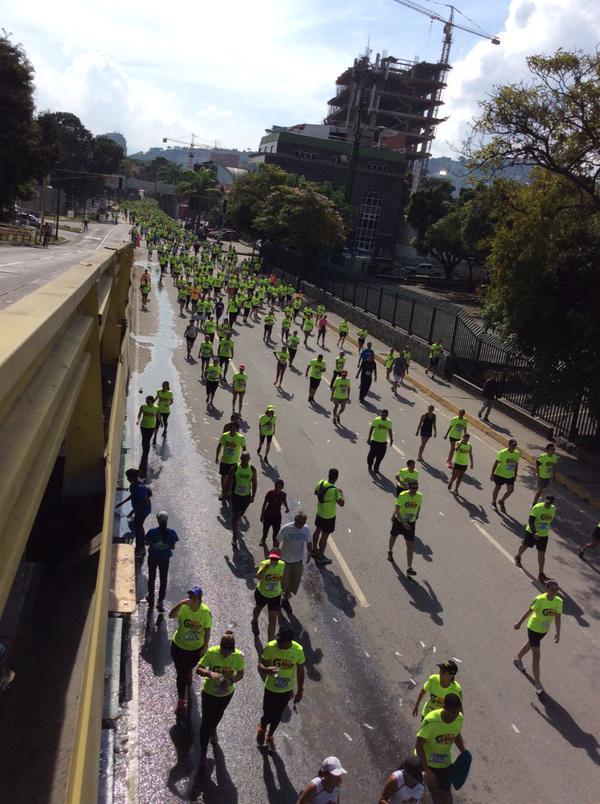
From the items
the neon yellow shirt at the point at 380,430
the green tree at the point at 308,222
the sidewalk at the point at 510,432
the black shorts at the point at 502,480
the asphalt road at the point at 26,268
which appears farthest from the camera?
the green tree at the point at 308,222

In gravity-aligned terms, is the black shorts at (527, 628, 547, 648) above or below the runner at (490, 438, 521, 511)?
below

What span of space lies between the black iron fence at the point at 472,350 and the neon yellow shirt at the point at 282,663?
13.8 metres

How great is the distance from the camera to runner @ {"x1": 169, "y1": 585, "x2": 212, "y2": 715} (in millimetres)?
6875

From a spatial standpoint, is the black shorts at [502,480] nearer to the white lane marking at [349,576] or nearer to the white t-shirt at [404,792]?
the white lane marking at [349,576]

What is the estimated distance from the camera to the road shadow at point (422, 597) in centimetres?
952

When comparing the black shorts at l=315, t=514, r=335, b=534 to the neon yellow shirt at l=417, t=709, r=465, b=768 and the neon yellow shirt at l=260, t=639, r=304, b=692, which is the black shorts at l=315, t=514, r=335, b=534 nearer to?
the neon yellow shirt at l=260, t=639, r=304, b=692

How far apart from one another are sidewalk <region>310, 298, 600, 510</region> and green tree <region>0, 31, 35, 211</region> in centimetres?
2891

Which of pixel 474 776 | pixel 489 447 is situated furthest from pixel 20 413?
pixel 489 447

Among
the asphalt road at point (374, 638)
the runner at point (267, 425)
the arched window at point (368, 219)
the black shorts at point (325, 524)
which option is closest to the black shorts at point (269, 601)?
the asphalt road at point (374, 638)

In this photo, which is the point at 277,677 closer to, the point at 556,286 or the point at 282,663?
the point at 282,663

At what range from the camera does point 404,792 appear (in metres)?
5.41

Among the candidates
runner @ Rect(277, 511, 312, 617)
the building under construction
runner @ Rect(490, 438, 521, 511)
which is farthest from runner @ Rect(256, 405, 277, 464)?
the building under construction

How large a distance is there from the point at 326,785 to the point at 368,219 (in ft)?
290

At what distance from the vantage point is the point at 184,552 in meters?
10.2
